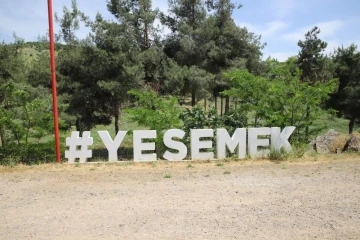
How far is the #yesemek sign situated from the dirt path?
688 millimetres

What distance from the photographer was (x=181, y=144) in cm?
984

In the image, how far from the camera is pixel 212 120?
35.9ft

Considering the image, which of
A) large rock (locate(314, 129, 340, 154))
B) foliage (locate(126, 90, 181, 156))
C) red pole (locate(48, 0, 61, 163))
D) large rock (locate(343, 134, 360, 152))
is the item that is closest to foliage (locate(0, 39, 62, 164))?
red pole (locate(48, 0, 61, 163))

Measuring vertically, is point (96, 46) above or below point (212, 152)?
above

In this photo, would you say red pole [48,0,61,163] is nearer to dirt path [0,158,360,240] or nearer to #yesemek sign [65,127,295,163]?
#yesemek sign [65,127,295,163]

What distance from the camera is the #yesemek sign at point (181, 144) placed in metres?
9.68

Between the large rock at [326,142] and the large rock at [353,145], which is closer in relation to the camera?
the large rock at [353,145]

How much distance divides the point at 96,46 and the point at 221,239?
16.0 meters

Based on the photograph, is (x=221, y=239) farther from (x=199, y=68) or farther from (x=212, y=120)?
(x=199, y=68)

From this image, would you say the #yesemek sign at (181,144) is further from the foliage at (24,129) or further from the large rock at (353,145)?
the large rock at (353,145)

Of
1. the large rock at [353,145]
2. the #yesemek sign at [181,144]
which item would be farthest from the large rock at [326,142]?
the #yesemek sign at [181,144]

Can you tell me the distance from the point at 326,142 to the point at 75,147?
8.95 meters

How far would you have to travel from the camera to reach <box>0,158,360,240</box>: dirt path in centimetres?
490

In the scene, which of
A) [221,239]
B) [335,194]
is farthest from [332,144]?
[221,239]
